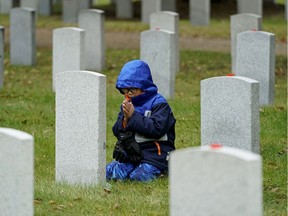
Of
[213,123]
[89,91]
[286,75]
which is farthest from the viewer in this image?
[286,75]

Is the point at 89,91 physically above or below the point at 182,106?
above

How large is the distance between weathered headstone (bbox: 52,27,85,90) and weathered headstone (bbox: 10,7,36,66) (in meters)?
3.42

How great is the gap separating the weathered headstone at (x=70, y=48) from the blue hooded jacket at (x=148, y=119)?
5.87 m

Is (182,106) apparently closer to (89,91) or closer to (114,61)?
(89,91)

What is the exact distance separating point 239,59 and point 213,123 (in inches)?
170

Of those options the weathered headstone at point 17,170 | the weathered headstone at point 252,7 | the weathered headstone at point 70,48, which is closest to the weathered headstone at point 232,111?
the weathered headstone at point 17,170

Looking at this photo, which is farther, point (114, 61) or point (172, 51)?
point (114, 61)

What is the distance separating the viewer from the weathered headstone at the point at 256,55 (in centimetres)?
1423

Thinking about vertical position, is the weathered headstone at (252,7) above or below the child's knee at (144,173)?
above

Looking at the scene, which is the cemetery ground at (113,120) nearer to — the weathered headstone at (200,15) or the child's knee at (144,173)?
the child's knee at (144,173)

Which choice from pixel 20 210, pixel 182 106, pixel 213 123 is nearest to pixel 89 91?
pixel 213 123

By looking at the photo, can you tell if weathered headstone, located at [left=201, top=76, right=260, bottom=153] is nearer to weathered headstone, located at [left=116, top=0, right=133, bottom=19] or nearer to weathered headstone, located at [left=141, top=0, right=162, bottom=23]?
weathered headstone, located at [left=141, top=0, right=162, bottom=23]

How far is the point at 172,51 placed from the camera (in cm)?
1538

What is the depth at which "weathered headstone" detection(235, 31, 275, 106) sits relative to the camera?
14.2 metres
